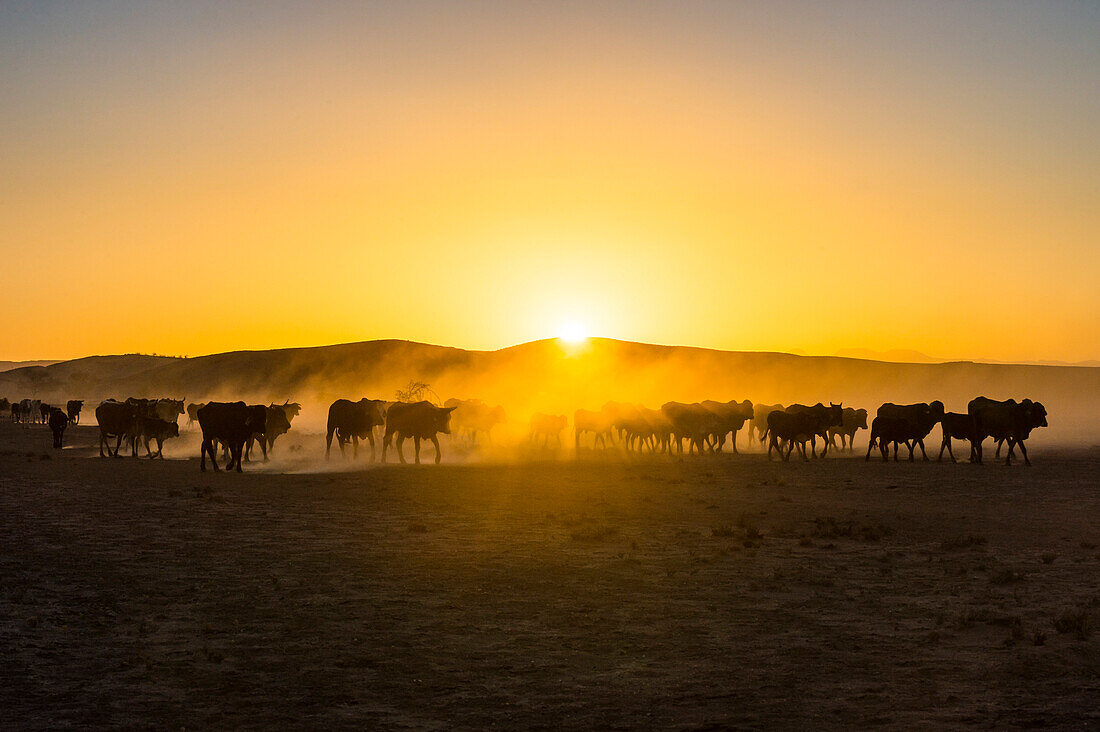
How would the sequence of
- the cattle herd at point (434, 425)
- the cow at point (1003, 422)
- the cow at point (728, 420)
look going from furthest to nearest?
the cow at point (728, 420) → the cow at point (1003, 422) → the cattle herd at point (434, 425)

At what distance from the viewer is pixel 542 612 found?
13586 mm

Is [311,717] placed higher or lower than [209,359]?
lower

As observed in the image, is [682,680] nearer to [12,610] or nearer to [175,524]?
[12,610]

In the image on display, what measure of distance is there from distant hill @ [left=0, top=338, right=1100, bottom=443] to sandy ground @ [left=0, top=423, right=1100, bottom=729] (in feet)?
420

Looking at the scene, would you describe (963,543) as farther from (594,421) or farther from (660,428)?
(594,421)

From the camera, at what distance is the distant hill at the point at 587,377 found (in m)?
164

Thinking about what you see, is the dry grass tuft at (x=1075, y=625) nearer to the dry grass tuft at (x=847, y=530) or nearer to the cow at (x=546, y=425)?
the dry grass tuft at (x=847, y=530)

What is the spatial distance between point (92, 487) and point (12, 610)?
16446mm

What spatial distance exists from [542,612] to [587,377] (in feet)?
560


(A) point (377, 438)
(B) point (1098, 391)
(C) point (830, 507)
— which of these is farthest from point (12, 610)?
(B) point (1098, 391)

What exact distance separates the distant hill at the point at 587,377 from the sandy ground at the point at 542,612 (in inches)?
5039

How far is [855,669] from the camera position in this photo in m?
10.9

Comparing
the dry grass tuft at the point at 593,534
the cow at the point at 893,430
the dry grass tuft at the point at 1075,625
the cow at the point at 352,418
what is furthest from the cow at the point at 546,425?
the dry grass tuft at the point at 1075,625

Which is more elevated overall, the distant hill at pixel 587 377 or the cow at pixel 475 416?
the distant hill at pixel 587 377
